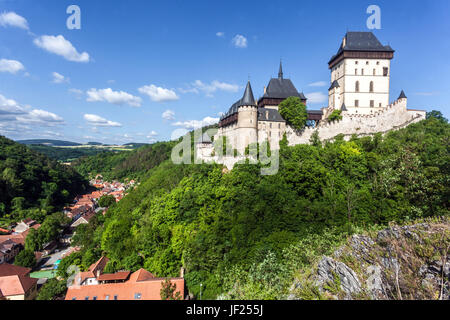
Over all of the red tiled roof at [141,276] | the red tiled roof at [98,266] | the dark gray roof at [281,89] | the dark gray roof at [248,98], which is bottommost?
the red tiled roof at [98,266]

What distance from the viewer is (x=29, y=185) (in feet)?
197

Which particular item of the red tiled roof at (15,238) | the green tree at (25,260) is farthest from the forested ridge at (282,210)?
the red tiled roof at (15,238)

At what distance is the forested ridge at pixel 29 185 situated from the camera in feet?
166

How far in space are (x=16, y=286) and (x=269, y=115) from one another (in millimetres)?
32353

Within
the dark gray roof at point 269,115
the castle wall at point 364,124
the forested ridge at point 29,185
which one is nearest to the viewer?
the castle wall at point 364,124

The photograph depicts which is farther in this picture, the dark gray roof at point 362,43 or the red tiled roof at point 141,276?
the dark gray roof at point 362,43

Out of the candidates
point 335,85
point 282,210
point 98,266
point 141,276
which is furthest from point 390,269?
point 335,85

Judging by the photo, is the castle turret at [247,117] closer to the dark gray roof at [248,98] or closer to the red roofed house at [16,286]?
the dark gray roof at [248,98]

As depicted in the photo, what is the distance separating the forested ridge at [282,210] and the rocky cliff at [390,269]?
16.2 feet

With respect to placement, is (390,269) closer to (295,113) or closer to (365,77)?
(295,113)

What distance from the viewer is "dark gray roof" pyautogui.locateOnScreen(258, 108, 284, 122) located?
2848 centimetres

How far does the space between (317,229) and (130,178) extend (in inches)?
3233

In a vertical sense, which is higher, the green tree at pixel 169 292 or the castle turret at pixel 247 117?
the castle turret at pixel 247 117
